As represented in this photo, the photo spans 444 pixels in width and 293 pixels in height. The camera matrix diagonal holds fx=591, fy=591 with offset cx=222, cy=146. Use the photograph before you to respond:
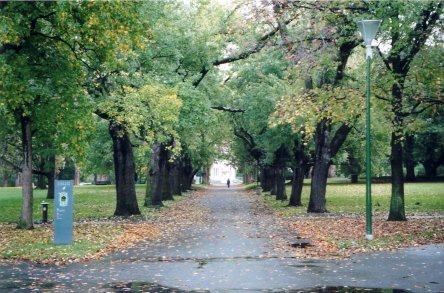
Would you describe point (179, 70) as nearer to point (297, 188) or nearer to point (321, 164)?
point (321, 164)

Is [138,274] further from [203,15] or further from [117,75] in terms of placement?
[203,15]

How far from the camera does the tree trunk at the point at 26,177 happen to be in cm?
1945

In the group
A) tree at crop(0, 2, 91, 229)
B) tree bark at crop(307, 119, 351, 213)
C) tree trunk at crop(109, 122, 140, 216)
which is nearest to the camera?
tree at crop(0, 2, 91, 229)

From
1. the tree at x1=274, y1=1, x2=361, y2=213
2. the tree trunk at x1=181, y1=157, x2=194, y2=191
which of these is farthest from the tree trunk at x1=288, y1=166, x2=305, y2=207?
the tree trunk at x1=181, y1=157, x2=194, y2=191

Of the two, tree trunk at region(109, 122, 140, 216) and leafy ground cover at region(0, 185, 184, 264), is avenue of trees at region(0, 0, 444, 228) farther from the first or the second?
leafy ground cover at region(0, 185, 184, 264)

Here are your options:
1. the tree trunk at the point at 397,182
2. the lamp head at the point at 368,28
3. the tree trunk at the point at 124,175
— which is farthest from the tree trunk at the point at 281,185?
the lamp head at the point at 368,28

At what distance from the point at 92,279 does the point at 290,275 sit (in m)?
3.72

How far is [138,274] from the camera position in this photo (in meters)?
11.6

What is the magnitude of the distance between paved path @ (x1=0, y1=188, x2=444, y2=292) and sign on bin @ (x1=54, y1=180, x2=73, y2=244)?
188cm

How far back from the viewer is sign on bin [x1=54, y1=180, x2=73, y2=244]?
15.9 meters

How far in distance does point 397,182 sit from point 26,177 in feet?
42.5

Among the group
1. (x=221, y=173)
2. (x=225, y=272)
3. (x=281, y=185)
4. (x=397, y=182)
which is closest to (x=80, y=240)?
(x=225, y=272)

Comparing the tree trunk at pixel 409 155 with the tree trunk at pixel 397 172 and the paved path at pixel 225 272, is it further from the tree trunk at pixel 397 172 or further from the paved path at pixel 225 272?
the paved path at pixel 225 272

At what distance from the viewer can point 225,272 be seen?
1166 cm
